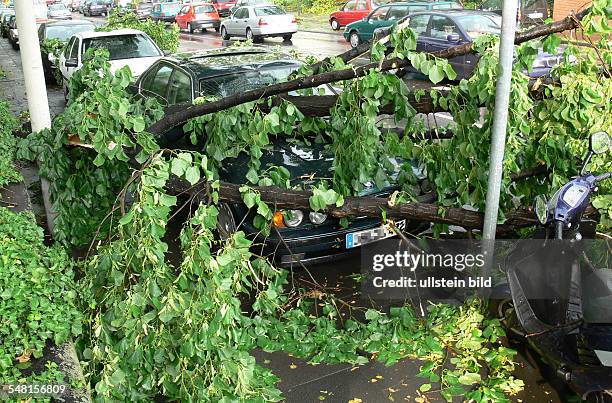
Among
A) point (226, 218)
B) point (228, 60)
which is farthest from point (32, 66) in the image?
point (226, 218)

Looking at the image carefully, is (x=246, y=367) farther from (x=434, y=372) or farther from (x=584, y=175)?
(x=584, y=175)

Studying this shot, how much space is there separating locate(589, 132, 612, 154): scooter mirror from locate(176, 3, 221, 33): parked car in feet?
105

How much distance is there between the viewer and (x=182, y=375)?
3.57m

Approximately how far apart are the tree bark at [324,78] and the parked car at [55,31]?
14.0m

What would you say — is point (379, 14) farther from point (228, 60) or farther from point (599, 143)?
point (599, 143)

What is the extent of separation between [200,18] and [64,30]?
1598 centimetres

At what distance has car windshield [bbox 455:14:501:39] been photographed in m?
14.6

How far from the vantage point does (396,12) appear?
2127 cm

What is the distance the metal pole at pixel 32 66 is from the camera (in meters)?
6.89

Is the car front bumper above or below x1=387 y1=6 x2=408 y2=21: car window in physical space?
below

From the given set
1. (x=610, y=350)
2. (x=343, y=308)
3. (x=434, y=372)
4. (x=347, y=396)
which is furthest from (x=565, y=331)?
(x=343, y=308)

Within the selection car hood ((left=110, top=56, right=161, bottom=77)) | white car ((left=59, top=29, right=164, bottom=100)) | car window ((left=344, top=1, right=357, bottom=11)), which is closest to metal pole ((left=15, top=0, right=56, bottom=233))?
car hood ((left=110, top=56, right=161, bottom=77))

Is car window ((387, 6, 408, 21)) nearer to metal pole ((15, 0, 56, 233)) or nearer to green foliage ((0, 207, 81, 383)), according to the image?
metal pole ((15, 0, 56, 233))

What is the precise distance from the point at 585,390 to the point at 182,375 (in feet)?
7.05
